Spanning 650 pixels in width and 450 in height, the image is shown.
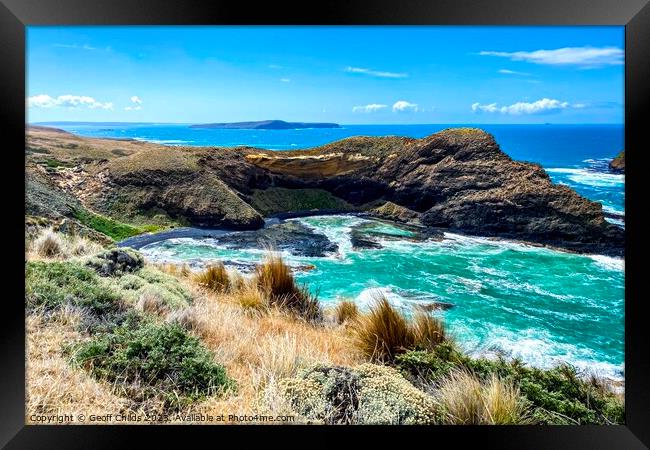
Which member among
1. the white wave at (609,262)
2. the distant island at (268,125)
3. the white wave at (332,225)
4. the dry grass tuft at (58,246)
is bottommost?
the white wave at (609,262)

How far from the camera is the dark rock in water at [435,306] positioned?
3.43 metres

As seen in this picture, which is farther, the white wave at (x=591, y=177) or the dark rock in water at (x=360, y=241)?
the dark rock in water at (x=360, y=241)

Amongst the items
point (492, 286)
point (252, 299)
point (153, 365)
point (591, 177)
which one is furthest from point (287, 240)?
point (591, 177)

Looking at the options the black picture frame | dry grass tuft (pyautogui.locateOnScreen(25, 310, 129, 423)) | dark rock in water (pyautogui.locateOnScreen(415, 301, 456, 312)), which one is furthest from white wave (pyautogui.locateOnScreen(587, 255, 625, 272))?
dry grass tuft (pyautogui.locateOnScreen(25, 310, 129, 423))

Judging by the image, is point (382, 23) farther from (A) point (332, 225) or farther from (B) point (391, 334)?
Result: (B) point (391, 334)

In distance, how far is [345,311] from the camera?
354cm

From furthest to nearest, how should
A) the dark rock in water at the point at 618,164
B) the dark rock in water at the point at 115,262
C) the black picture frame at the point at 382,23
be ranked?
the dark rock in water at the point at 115,262, the dark rock in water at the point at 618,164, the black picture frame at the point at 382,23

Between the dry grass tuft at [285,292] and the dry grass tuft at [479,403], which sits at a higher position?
the dry grass tuft at [285,292]

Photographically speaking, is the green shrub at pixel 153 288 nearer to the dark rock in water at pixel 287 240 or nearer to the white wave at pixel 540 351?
the dark rock in water at pixel 287 240

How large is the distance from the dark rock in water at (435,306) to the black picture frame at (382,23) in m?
0.80

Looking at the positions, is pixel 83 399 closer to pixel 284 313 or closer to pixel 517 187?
pixel 284 313

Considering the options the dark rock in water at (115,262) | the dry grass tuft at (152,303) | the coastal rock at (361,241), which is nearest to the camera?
the dry grass tuft at (152,303)

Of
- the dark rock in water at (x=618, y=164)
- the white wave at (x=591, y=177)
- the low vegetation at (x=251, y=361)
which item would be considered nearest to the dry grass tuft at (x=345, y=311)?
the low vegetation at (x=251, y=361)
